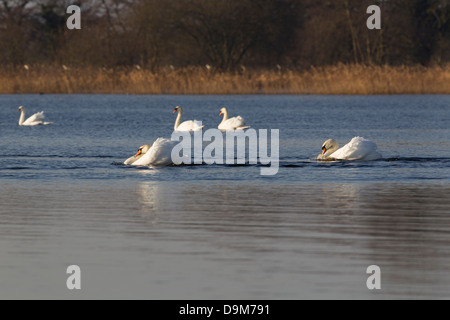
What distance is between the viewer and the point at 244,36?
55719mm

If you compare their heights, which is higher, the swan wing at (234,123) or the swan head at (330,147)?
the swan head at (330,147)

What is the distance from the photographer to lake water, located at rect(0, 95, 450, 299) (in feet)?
23.4

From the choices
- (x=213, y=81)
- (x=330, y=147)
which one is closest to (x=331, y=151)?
(x=330, y=147)

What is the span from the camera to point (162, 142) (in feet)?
51.5

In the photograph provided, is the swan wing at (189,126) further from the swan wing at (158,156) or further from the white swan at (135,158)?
the swan wing at (158,156)

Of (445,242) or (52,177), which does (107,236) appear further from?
(52,177)

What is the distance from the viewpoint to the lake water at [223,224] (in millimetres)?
7137

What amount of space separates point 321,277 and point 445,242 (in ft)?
5.98

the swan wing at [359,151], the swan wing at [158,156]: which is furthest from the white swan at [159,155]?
the swan wing at [359,151]

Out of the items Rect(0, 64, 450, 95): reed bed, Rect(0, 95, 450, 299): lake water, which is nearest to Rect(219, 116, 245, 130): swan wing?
Rect(0, 95, 450, 299): lake water

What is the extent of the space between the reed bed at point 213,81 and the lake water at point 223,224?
63.9ft

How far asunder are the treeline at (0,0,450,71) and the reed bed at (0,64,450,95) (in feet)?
20.8

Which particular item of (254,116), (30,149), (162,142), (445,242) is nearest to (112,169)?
(162,142)

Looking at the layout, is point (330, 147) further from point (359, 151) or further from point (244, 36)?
point (244, 36)
